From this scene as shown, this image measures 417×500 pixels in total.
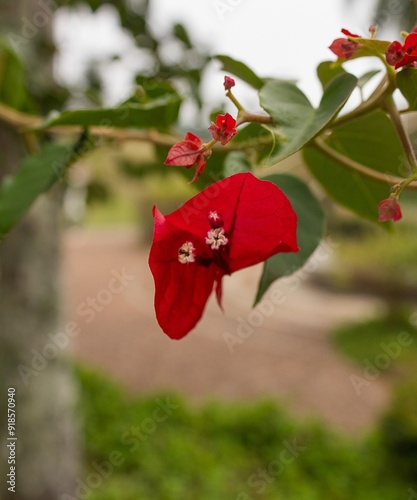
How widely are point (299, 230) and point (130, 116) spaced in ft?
0.51

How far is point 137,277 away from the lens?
264 inches

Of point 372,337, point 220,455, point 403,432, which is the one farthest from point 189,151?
point 372,337

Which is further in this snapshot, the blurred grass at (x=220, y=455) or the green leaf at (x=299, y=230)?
the blurred grass at (x=220, y=455)

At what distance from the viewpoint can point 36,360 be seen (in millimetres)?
1385

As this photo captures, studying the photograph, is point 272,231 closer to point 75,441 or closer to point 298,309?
point 75,441

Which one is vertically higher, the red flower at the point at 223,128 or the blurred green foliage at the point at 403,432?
the red flower at the point at 223,128

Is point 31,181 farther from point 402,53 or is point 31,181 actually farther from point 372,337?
point 372,337

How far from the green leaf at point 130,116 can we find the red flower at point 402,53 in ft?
0.58

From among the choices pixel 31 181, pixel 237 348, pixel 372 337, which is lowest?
pixel 237 348

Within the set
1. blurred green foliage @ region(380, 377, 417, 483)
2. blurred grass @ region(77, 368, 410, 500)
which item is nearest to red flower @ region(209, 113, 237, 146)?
blurred grass @ region(77, 368, 410, 500)

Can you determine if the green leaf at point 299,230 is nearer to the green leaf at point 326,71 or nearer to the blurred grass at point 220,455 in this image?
the green leaf at point 326,71

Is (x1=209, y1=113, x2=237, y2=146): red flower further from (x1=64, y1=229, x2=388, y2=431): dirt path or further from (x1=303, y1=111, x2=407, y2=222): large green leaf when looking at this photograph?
(x1=64, y1=229, x2=388, y2=431): dirt path

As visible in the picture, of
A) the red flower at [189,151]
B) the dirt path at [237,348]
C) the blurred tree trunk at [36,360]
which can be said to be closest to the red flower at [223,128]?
the red flower at [189,151]

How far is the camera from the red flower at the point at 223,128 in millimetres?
215
